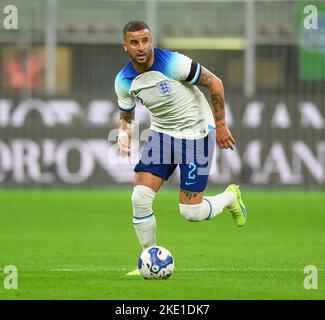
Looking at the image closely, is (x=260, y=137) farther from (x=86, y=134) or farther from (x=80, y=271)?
(x=80, y=271)

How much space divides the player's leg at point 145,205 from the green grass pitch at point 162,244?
410 mm

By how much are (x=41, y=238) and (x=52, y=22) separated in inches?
341

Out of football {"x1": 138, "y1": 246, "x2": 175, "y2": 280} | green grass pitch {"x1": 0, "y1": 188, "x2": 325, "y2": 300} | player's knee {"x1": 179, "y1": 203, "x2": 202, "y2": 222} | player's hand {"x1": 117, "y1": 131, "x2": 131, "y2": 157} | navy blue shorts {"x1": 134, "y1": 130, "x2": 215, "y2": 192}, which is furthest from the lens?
player's knee {"x1": 179, "y1": 203, "x2": 202, "y2": 222}

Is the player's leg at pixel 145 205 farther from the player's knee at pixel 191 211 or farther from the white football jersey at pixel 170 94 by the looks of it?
the white football jersey at pixel 170 94

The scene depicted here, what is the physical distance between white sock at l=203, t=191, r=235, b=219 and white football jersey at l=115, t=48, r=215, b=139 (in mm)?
648

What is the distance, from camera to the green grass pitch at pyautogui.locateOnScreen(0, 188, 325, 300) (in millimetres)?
9141

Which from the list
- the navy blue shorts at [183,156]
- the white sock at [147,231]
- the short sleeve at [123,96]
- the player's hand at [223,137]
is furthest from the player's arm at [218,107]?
the white sock at [147,231]

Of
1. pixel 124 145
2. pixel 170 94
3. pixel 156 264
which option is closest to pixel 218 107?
pixel 170 94

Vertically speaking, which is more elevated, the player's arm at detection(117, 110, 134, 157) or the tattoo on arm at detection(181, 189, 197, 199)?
the player's arm at detection(117, 110, 134, 157)

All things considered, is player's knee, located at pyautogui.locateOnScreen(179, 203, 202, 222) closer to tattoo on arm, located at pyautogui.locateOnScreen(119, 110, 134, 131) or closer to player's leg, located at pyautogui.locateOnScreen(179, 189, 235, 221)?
player's leg, located at pyautogui.locateOnScreen(179, 189, 235, 221)

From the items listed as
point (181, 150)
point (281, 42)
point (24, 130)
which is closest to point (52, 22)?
point (24, 130)

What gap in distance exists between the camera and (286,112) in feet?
72.0

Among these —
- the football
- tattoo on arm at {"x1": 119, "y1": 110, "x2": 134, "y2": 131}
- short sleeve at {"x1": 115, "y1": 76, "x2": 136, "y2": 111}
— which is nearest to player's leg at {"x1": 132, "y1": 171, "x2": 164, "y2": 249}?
the football

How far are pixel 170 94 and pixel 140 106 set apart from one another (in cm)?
1085
